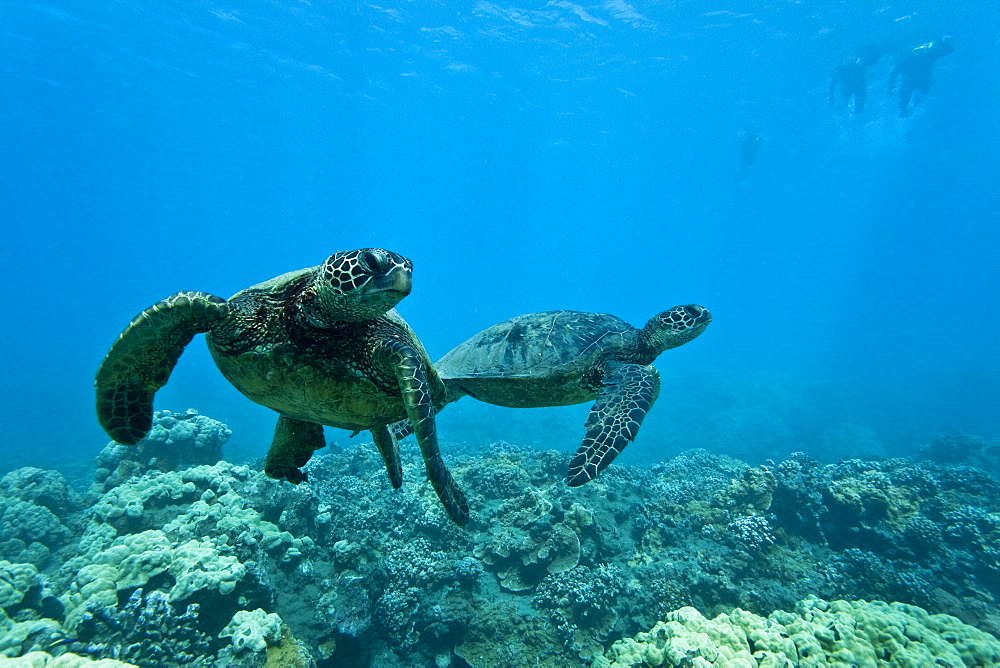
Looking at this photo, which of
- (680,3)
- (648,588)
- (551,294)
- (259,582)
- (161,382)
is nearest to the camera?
(161,382)

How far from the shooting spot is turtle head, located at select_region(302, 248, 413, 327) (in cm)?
264

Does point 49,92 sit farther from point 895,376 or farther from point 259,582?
point 895,376

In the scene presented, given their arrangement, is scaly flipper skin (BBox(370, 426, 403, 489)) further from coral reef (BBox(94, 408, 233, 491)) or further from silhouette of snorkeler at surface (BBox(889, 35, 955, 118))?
silhouette of snorkeler at surface (BBox(889, 35, 955, 118))

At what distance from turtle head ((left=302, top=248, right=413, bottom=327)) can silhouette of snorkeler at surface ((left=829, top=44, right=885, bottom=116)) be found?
159 ft

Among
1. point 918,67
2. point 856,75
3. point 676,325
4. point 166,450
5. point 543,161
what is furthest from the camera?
point 543,161

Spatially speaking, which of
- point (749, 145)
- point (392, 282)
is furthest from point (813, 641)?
point (749, 145)

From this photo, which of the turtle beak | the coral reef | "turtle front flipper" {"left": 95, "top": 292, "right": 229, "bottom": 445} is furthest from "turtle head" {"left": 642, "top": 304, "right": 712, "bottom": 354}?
the coral reef

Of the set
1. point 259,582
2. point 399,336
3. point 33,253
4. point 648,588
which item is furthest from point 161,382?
point 33,253

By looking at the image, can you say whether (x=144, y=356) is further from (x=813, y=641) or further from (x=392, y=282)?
(x=813, y=641)

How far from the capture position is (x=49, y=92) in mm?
40719

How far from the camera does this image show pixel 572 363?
5473 millimetres

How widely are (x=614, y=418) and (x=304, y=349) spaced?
3.26 metres

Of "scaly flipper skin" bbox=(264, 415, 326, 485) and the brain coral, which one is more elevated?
Result: "scaly flipper skin" bbox=(264, 415, 326, 485)

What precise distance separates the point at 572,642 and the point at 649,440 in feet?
65.1
